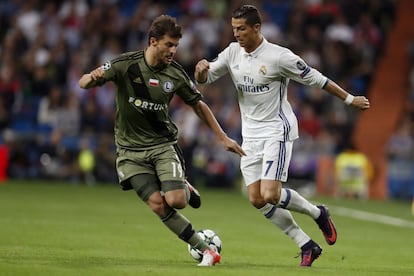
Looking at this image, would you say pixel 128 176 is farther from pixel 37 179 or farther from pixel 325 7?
pixel 325 7

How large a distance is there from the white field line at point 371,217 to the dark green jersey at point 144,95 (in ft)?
27.6

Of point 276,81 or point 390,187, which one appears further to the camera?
point 390,187

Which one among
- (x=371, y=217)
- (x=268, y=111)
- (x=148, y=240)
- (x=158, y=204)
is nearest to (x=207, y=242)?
(x=158, y=204)

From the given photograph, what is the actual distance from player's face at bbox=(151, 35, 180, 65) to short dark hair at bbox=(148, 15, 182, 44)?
4 centimetres

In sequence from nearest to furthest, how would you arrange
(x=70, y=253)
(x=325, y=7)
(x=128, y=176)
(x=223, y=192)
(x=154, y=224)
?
(x=128, y=176) → (x=70, y=253) → (x=154, y=224) → (x=223, y=192) → (x=325, y=7)

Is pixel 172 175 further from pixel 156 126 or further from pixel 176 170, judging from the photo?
pixel 156 126

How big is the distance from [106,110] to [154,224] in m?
9.21

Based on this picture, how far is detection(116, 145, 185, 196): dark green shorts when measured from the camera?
1005 cm

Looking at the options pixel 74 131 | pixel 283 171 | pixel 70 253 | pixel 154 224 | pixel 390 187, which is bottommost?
pixel 390 187

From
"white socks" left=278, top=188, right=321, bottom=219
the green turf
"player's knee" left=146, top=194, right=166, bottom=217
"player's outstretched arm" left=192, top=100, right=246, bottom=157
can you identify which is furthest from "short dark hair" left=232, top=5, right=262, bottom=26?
the green turf

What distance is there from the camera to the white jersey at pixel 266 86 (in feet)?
35.0

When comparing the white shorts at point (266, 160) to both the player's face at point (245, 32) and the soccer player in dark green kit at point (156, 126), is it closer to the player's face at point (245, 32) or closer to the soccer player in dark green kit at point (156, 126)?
the soccer player in dark green kit at point (156, 126)

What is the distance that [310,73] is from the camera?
10570mm

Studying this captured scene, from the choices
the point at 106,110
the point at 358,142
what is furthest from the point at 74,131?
the point at 358,142
